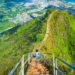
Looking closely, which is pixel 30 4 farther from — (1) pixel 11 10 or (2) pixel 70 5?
(2) pixel 70 5

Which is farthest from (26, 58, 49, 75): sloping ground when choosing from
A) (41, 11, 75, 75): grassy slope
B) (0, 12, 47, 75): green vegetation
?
(41, 11, 75, 75): grassy slope

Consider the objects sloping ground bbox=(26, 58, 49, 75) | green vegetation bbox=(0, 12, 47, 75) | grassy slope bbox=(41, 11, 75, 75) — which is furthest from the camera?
grassy slope bbox=(41, 11, 75, 75)

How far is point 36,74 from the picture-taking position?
566 centimetres

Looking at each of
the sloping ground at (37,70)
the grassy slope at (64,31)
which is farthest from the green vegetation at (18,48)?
the sloping ground at (37,70)

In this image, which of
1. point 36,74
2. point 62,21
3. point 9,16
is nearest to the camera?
point 36,74

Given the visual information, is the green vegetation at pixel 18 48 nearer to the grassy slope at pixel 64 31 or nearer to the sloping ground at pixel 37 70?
the grassy slope at pixel 64 31

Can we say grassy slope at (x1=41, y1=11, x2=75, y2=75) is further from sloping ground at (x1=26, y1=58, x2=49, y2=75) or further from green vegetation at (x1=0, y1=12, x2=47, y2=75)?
sloping ground at (x1=26, y1=58, x2=49, y2=75)

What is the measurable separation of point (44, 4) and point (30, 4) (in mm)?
18599

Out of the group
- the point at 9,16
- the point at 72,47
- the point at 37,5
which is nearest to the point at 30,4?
the point at 37,5

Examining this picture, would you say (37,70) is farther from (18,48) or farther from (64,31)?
(64,31)

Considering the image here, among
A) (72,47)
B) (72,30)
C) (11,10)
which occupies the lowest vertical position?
(72,47)

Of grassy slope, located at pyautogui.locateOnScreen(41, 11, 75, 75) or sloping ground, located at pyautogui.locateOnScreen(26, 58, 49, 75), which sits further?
grassy slope, located at pyautogui.locateOnScreen(41, 11, 75, 75)

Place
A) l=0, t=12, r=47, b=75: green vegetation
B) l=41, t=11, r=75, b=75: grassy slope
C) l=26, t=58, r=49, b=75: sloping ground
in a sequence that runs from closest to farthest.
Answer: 1. l=26, t=58, r=49, b=75: sloping ground
2. l=0, t=12, r=47, b=75: green vegetation
3. l=41, t=11, r=75, b=75: grassy slope

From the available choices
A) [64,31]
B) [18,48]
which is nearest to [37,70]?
[18,48]
